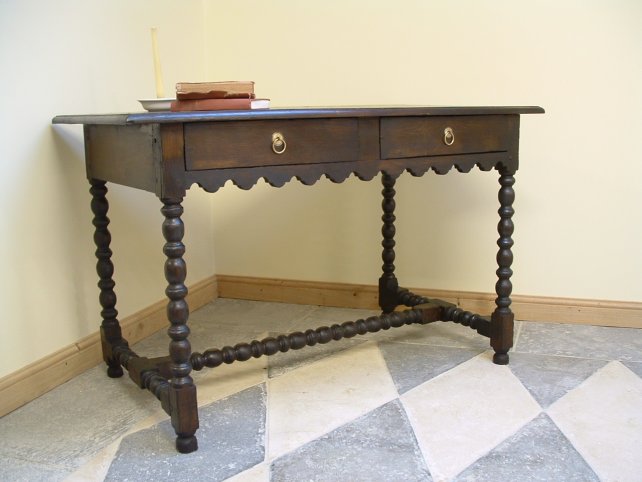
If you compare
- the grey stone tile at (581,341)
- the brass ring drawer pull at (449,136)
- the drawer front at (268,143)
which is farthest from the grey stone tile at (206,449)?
the grey stone tile at (581,341)

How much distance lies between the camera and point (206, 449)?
1729 millimetres

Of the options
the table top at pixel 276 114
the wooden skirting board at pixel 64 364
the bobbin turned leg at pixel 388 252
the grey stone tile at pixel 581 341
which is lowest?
the grey stone tile at pixel 581 341

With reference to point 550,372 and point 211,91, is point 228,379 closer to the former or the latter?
point 211,91

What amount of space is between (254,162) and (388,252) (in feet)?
3.60

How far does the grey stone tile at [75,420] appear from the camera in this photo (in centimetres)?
175

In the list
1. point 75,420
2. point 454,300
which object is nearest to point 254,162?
point 75,420

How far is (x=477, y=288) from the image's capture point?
2.76 meters

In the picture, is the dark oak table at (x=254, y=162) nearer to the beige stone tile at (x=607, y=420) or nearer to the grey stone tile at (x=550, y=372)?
the grey stone tile at (x=550, y=372)

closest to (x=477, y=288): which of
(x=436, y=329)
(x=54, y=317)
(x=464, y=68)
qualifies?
(x=436, y=329)

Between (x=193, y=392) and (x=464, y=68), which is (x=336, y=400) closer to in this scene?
(x=193, y=392)

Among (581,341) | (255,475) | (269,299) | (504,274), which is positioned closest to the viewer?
(255,475)

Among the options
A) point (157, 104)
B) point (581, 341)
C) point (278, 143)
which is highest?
point (157, 104)

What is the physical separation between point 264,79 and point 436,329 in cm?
124

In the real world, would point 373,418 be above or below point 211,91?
below
